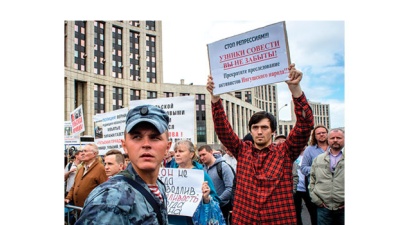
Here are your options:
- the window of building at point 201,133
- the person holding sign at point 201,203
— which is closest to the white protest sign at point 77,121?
the person holding sign at point 201,203

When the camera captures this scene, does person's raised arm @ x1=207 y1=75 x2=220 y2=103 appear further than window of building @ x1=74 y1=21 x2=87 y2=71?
No

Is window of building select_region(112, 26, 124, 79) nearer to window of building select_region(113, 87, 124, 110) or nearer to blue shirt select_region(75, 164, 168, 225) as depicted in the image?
window of building select_region(113, 87, 124, 110)

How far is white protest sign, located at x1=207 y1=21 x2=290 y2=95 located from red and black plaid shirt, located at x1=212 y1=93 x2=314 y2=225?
0.37m

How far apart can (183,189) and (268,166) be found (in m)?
1.13

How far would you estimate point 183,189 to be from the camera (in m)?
3.52

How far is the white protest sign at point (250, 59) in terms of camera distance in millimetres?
2768

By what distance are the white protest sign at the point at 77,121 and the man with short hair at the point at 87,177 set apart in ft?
5.21

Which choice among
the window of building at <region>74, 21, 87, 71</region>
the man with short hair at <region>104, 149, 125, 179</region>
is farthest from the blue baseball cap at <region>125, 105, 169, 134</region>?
the window of building at <region>74, 21, 87, 71</region>

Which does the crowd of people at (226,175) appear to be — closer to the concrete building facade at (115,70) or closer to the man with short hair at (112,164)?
the man with short hair at (112,164)

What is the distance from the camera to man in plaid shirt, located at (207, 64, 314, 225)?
2.63 meters

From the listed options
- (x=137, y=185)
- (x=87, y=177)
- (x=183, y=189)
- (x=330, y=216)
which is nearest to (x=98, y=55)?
(x=87, y=177)
